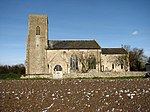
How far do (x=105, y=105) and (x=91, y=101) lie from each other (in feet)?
3.67

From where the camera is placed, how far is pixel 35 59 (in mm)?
53406

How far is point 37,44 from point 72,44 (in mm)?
9967

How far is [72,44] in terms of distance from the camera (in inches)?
2253

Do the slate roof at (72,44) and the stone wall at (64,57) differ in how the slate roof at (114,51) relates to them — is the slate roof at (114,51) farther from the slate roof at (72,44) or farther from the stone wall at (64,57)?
the stone wall at (64,57)

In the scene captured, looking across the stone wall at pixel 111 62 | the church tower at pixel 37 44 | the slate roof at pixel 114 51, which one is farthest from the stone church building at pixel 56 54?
the slate roof at pixel 114 51

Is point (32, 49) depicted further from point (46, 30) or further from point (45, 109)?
point (45, 109)

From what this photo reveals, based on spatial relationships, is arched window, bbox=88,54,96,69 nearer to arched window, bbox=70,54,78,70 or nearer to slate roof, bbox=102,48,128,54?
arched window, bbox=70,54,78,70

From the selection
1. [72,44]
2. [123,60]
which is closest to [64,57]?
[72,44]

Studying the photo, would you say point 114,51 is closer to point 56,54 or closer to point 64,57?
point 64,57

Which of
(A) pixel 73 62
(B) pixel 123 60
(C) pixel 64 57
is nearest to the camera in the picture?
(C) pixel 64 57

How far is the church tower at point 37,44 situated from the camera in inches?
2087

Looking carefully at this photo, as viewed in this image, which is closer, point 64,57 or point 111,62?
point 64,57

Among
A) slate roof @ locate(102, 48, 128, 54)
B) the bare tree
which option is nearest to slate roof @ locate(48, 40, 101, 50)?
slate roof @ locate(102, 48, 128, 54)

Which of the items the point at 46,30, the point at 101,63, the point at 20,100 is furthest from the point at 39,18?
the point at 20,100
